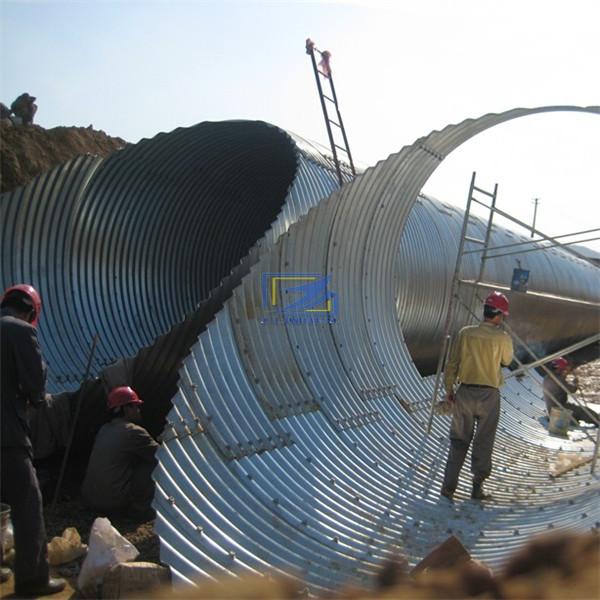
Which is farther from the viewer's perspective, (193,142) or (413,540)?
(193,142)

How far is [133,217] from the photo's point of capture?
9.12 metres

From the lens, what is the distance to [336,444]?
234 inches

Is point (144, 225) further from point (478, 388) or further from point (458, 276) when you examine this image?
point (478, 388)

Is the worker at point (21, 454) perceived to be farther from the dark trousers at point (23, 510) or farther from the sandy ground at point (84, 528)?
the sandy ground at point (84, 528)

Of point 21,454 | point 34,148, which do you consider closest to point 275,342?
point 21,454

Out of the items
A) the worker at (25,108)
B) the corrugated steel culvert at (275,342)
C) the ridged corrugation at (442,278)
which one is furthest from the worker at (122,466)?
the worker at (25,108)

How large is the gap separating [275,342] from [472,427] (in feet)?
5.54

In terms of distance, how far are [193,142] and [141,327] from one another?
2.33 m

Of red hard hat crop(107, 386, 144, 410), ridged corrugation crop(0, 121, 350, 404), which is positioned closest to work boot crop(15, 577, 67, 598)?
red hard hat crop(107, 386, 144, 410)

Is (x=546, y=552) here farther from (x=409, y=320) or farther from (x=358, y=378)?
(x=409, y=320)

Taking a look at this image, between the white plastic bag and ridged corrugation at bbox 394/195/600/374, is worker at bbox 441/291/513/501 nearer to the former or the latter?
ridged corrugation at bbox 394/195/600/374

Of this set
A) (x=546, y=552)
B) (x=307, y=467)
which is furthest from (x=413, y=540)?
(x=546, y=552)

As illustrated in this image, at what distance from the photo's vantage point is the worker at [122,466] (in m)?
4.95

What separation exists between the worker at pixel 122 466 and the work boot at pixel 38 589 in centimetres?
106
